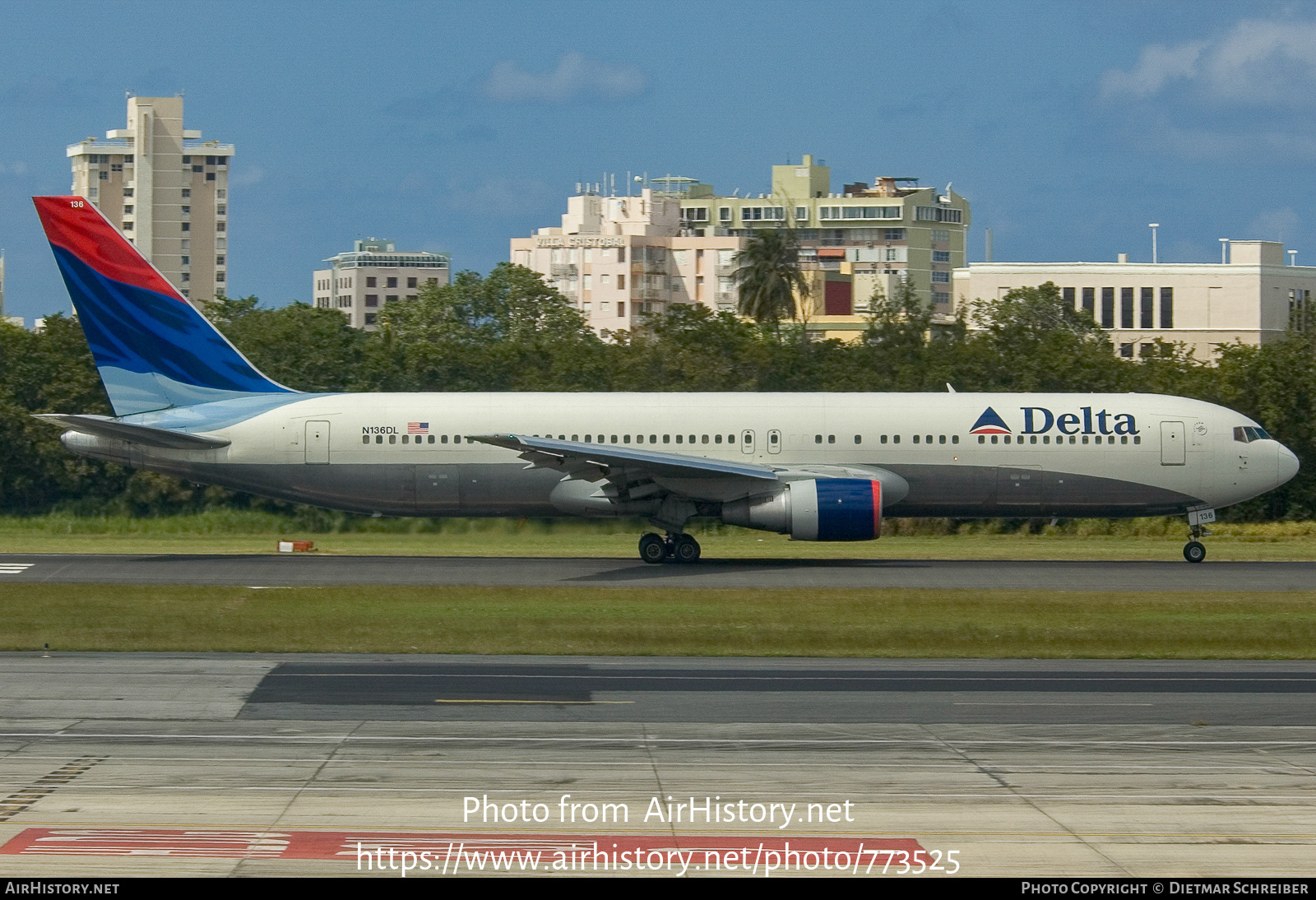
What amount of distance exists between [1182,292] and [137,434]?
4242 inches

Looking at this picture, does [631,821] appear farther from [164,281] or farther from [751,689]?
[164,281]

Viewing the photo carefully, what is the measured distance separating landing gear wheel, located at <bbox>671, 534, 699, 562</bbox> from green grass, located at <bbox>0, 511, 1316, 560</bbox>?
2737mm

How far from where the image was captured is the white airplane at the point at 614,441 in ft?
120

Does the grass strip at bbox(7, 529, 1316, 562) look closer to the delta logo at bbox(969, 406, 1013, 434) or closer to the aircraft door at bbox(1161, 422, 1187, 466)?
the aircraft door at bbox(1161, 422, 1187, 466)

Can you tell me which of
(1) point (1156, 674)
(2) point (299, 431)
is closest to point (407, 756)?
(1) point (1156, 674)

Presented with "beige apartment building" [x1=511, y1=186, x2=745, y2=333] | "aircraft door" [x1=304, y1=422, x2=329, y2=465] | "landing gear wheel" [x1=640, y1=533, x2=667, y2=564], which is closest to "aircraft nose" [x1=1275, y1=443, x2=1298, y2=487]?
"landing gear wheel" [x1=640, y1=533, x2=667, y2=564]

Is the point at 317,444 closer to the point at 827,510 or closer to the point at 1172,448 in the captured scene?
the point at 827,510

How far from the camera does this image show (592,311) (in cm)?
18762

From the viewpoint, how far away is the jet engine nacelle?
34.2 meters

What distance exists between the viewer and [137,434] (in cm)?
3547

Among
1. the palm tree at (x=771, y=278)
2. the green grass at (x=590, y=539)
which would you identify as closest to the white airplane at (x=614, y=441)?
the green grass at (x=590, y=539)

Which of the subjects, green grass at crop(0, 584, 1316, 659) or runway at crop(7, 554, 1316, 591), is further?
runway at crop(7, 554, 1316, 591)

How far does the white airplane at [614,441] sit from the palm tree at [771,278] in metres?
101
